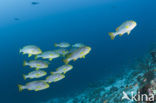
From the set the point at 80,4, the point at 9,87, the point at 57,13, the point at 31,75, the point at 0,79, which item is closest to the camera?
the point at 31,75

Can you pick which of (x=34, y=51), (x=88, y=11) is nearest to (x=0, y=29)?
(x=88, y=11)

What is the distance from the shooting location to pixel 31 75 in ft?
24.0

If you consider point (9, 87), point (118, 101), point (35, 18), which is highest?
point (35, 18)

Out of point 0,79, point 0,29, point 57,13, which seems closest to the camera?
point 0,79

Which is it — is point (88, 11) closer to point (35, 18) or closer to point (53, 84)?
point (35, 18)

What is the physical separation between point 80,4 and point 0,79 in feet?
586

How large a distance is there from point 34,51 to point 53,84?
19.7 meters

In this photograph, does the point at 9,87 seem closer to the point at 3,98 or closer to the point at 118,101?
the point at 3,98

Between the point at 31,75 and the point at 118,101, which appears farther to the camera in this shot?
the point at 31,75

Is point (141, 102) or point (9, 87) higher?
point (9, 87)

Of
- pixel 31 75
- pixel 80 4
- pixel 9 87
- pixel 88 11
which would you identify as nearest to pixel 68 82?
pixel 9 87

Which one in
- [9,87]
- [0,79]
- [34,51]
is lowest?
[34,51]

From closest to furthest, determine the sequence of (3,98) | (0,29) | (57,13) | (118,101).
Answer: (118,101), (3,98), (0,29), (57,13)

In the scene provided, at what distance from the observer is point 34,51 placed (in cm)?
748
